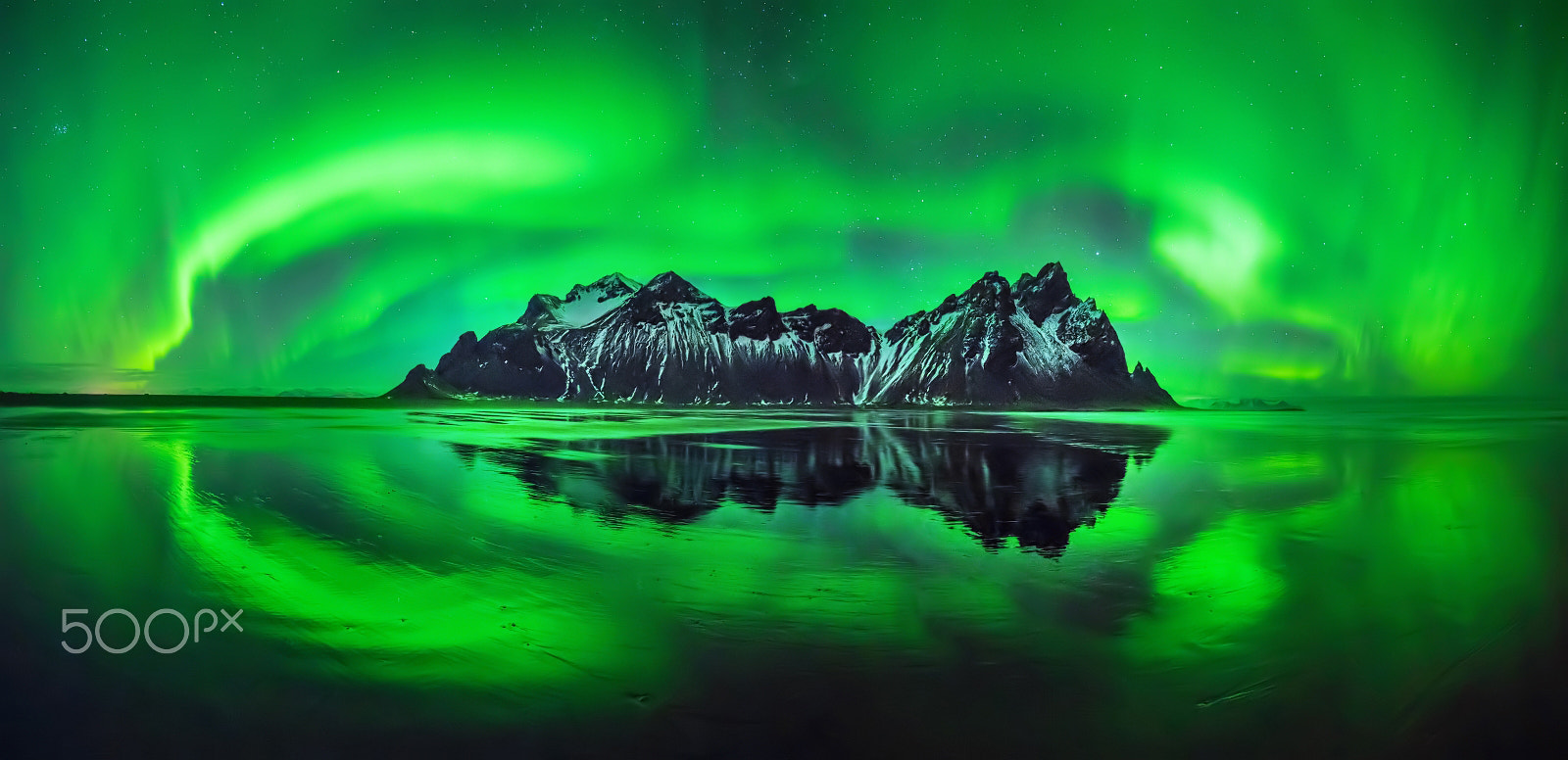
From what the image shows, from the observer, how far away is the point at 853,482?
24.6 metres

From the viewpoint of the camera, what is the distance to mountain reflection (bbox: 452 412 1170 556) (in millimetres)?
17828

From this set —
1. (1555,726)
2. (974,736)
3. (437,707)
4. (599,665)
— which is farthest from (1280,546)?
(437,707)

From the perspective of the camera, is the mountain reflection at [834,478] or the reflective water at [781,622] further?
the mountain reflection at [834,478]

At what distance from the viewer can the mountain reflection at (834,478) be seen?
Answer: 58.5 ft

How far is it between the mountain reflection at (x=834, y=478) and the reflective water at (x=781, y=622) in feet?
0.96

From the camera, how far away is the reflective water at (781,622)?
6.45 metres

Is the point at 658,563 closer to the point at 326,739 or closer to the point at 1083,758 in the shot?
the point at 326,739

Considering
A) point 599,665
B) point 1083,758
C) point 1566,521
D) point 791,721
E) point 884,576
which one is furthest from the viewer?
point 1566,521

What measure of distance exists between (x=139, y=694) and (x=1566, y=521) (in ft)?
97.4

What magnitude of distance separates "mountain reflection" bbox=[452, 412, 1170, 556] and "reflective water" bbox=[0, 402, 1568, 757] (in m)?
0.29

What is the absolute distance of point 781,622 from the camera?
927 centimetres

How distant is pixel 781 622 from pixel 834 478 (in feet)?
55.7

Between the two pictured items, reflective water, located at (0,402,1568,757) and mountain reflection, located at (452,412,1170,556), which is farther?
mountain reflection, located at (452,412,1170,556)

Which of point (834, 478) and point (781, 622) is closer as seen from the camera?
point (781, 622)
